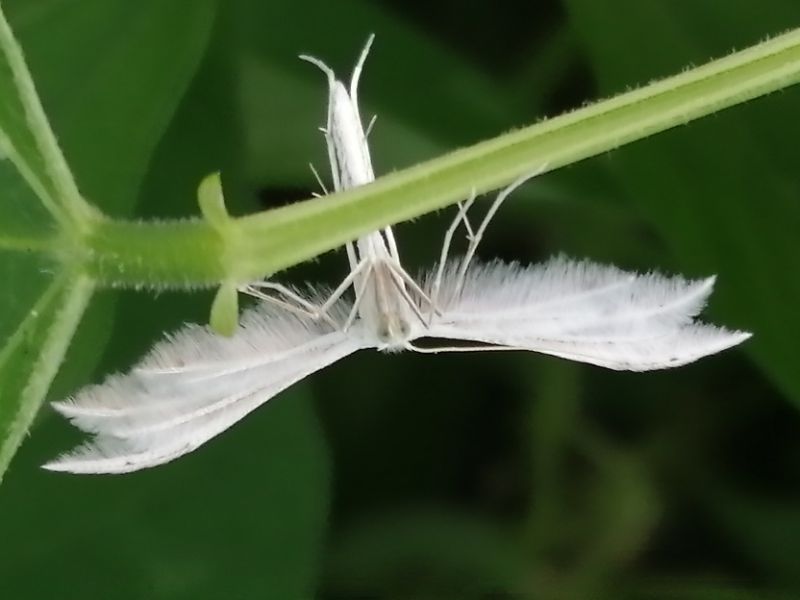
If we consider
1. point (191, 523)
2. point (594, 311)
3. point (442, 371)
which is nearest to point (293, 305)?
point (594, 311)

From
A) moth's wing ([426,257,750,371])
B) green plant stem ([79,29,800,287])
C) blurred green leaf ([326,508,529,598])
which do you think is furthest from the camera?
blurred green leaf ([326,508,529,598])

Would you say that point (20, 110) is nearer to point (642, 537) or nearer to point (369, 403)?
point (369, 403)

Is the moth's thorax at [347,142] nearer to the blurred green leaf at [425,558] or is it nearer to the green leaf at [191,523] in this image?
the green leaf at [191,523]

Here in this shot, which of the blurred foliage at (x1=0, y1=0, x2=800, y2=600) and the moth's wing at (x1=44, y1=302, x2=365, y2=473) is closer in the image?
the moth's wing at (x1=44, y1=302, x2=365, y2=473)

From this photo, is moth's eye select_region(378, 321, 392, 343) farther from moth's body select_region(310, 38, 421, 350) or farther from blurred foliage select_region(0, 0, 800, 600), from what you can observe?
blurred foliage select_region(0, 0, 800, 600)

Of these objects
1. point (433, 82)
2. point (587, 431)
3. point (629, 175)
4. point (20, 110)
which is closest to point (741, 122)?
point (629, 175)

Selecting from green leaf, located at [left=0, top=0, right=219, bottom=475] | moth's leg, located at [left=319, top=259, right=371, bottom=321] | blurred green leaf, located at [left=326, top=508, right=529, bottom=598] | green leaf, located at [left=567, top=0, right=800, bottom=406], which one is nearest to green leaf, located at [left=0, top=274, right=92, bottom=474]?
green leaf, located at [left=0, top=0, right=219, bottom=475]
